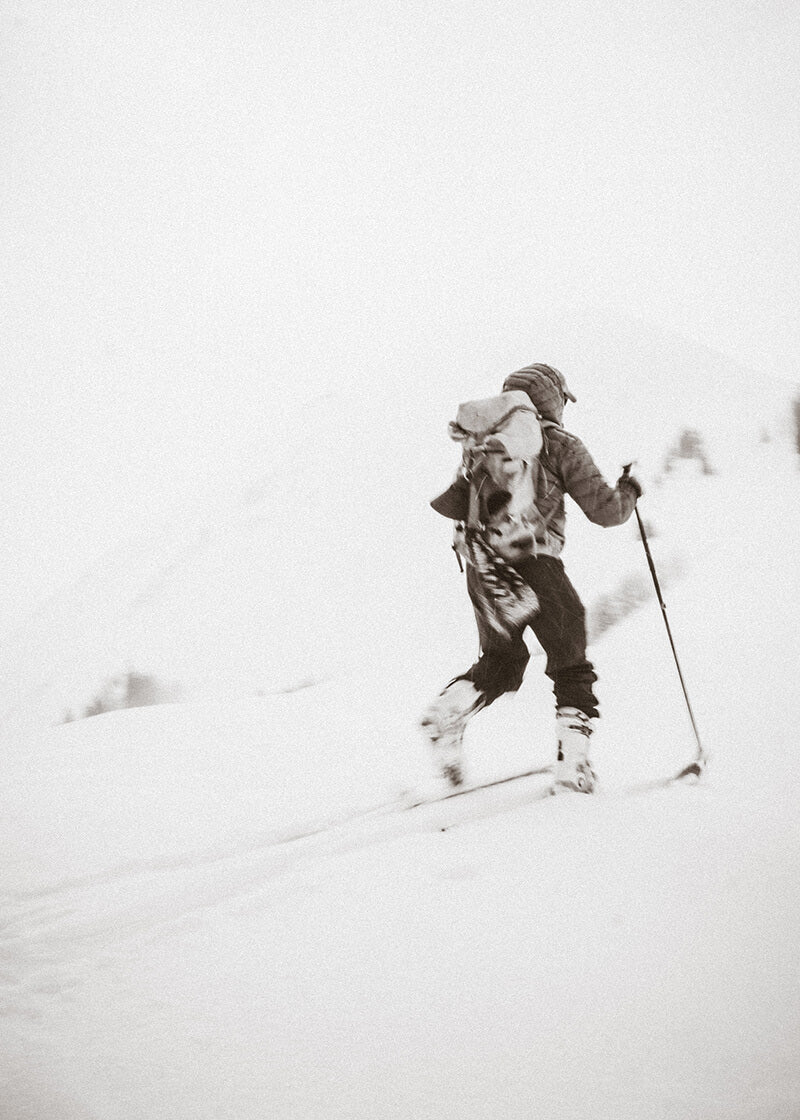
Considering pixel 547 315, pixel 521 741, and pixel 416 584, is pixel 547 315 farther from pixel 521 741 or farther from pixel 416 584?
pixel 521 741

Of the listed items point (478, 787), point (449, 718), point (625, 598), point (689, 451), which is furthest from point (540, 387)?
point (689, 451)

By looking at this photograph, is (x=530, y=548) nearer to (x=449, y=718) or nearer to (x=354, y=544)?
(x=449, y=718)

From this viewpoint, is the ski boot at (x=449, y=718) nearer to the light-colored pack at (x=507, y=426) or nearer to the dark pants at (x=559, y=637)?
the dark pants at (x=559, y=637)

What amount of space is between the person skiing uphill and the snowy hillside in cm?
183

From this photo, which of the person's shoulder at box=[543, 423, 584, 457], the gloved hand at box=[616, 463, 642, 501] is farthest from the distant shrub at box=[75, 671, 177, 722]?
the gloved hand at box=[616, 463, 642, 501]

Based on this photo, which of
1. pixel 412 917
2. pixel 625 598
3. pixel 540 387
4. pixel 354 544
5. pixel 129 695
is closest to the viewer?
pixel 412 917

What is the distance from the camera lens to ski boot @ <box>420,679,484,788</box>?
219 cm

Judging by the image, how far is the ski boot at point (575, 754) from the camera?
6.78ft

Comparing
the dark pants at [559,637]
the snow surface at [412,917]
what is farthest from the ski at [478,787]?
the dark pants at [559,637]

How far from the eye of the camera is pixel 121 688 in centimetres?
404

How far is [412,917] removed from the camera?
1.42 m

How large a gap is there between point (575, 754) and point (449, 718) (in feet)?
1.55

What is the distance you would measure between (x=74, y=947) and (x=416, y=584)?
132 inches

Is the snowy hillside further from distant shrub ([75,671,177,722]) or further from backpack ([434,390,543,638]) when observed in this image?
backpack ([434,390,543,638])
